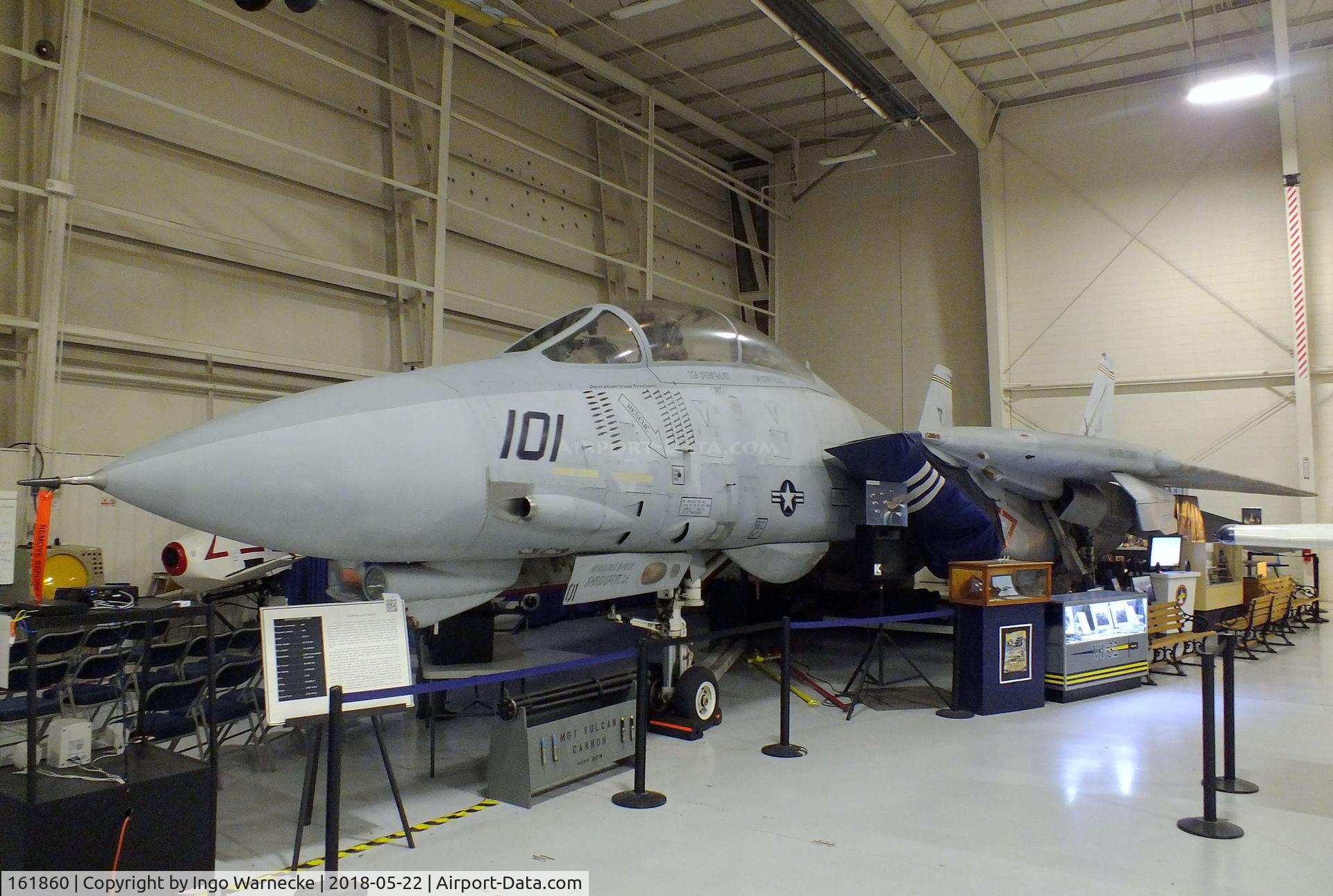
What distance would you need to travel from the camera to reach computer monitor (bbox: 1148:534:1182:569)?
9.96 metres

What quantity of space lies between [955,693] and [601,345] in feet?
12.8

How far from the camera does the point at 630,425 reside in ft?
17.5

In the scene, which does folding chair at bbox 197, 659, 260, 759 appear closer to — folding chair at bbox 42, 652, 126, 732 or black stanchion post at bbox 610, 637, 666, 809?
folding chair at bbox 42, 652, 126, 732

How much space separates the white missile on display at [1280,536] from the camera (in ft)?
14.9

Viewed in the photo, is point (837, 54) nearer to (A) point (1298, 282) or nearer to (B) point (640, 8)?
(B) point (640, 8)

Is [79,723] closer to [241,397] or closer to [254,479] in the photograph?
[254,479]

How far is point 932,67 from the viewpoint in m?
13.8

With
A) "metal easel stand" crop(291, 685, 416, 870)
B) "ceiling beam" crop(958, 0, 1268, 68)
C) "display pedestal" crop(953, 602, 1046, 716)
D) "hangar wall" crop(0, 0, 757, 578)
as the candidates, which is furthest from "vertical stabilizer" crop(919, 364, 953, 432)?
"metal easel stand" crop(291, 685, 416, 870)

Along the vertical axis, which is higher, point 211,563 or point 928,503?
point 928,503

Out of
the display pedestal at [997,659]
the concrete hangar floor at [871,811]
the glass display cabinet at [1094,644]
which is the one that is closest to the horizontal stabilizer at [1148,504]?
the glass display cabinet at [1094,644]

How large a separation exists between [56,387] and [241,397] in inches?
71.8

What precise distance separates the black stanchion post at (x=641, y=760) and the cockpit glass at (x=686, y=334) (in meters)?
1.97

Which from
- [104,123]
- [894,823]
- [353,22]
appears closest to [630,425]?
[894,823]

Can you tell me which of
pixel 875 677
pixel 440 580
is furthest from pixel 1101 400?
pixel 440 580
